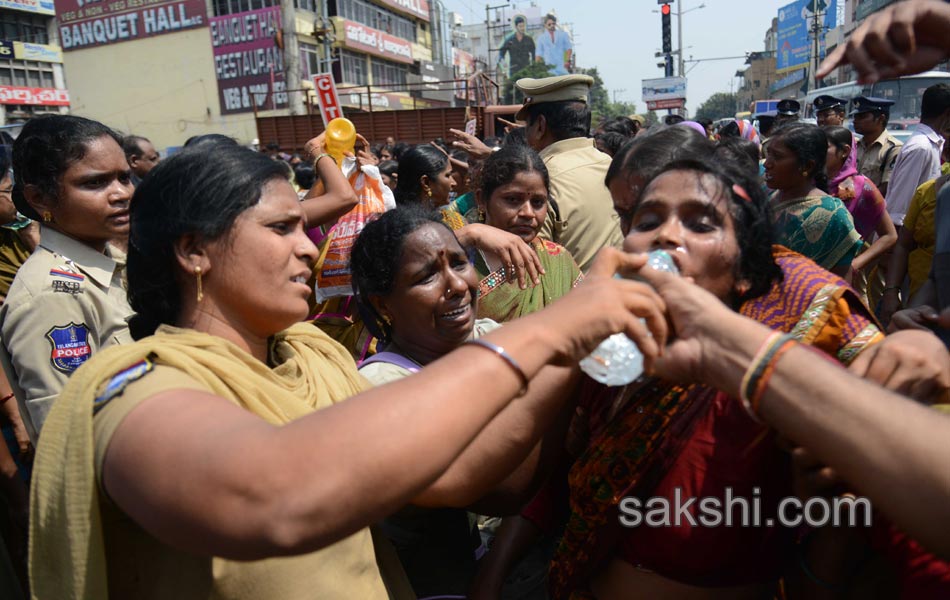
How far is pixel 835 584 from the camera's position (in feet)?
4.50

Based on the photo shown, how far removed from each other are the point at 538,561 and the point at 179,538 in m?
1.76

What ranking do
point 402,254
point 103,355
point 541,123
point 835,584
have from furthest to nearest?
1. point 541,123
2. point 402,254
3. point 835,584
4. point 103,355

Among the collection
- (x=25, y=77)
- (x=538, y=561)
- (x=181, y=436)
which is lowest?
(x=538, y=561)

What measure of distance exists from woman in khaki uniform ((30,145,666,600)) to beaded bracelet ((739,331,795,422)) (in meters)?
0.17

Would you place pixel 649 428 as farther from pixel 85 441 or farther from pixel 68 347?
pixel 68 347

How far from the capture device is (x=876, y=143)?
277 inches

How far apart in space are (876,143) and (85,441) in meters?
8.15

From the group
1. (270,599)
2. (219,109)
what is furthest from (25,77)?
(270,599)

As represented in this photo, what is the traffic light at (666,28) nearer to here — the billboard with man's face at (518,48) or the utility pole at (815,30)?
the utility pole at (815,30)

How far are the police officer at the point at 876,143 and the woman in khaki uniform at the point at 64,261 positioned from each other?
723 centimetres

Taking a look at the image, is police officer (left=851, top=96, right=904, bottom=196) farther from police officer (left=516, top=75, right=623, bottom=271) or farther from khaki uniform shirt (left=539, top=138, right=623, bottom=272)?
khaki uniform shirt (left=539, top=138, right=623, bottom=272)

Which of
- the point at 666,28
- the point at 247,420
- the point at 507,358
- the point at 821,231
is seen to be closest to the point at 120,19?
the point at 666,28

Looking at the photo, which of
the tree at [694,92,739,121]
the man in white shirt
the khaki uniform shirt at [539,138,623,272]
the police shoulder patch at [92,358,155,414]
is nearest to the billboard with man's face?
the tree at [694,92,739,121]

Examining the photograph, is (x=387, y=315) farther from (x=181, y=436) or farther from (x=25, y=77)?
(x=25, y=77)
